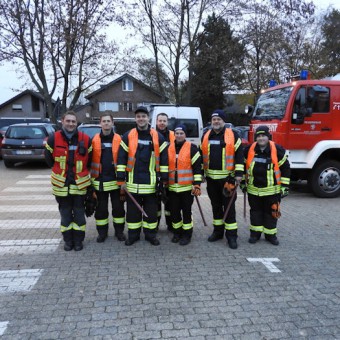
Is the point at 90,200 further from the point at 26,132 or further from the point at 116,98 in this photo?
the point at 116,98

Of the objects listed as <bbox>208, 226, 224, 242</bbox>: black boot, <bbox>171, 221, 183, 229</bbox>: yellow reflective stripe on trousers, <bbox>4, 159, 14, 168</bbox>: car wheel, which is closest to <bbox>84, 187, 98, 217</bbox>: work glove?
<bbox>171, 221, 183, 229</bbox>: yellow reflective stripe on trousers

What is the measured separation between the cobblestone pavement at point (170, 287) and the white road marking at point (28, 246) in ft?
0.05

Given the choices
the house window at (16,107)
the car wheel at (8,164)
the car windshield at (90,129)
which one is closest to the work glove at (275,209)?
the car windshield at (90,129)

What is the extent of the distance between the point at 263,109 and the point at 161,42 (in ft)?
61.1

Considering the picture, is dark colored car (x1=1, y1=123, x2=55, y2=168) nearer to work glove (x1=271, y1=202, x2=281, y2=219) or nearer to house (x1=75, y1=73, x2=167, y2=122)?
work glove (x1=271, y1=202, x2=281, y2=219)

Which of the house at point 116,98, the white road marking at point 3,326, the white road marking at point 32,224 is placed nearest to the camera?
the white road marking at point 3,326

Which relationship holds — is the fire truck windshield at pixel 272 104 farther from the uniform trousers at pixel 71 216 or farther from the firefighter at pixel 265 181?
the uniform trousers at pixel 71 216

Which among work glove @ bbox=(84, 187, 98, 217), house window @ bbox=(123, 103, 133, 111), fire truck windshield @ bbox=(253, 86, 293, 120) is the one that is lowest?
work glove @ bbox=(84, 187, 98, 217)

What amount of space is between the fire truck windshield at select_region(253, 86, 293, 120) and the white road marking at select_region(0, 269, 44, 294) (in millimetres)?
6010

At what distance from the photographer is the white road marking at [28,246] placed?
459cm

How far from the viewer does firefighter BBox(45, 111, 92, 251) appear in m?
4.44

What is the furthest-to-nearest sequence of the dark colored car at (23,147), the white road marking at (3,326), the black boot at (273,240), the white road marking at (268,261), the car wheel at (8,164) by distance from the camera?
the car wheel at (8,164) → the dark colored car at (23,147) → the black boot at (273,240) → the white road marking at (268,261) → the white road marking at (3,326)

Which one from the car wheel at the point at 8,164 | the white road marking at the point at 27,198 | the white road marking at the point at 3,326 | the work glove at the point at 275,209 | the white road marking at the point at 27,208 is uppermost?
the work glove at the point at 275,209

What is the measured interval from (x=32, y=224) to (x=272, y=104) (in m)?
5.99
